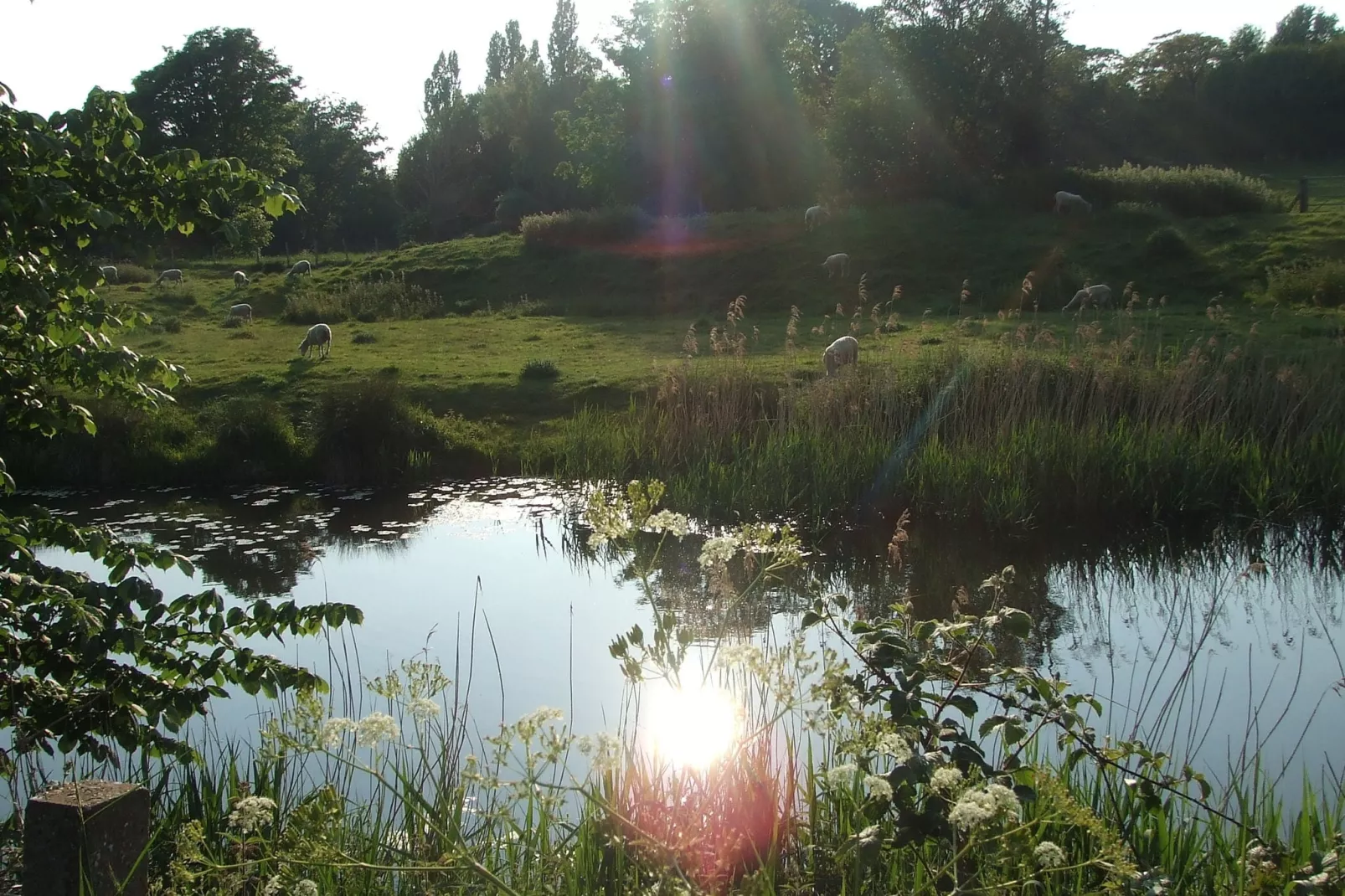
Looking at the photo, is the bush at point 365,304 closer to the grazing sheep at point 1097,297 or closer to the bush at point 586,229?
the bush at point 586,229

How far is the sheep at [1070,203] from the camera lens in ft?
111

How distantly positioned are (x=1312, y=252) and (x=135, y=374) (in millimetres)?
29758

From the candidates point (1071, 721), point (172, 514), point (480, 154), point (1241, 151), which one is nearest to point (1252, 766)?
point (1071, 721)

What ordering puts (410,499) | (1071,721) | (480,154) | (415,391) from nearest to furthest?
(1071,721), (410,499), (415,391), (480,154)

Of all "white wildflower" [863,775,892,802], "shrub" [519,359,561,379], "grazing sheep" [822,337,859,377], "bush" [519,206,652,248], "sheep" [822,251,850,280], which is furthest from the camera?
"bush" [519,206,652,248]

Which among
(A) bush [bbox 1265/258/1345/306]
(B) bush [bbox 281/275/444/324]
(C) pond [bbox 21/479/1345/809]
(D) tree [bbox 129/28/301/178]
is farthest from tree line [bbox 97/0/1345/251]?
(C) pond [bbox 21/479/1345/809]

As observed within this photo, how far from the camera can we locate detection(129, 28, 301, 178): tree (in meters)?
56.6

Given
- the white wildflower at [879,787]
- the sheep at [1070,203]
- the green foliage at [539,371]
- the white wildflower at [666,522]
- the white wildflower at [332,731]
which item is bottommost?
the green foliage at [539,371]

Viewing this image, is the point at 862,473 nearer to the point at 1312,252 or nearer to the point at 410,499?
the point at 410,499

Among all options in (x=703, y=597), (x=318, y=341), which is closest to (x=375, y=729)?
(x=703, y=597)

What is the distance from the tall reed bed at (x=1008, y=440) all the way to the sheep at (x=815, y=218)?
21073 mm

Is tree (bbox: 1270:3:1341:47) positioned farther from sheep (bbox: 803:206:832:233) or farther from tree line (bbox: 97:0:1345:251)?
sheep (bbox: 803:206:832:233)

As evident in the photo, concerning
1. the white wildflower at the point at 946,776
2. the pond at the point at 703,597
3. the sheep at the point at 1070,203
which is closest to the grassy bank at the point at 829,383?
the sheep at the point at 1070,203

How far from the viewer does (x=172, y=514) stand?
13.8 meters
